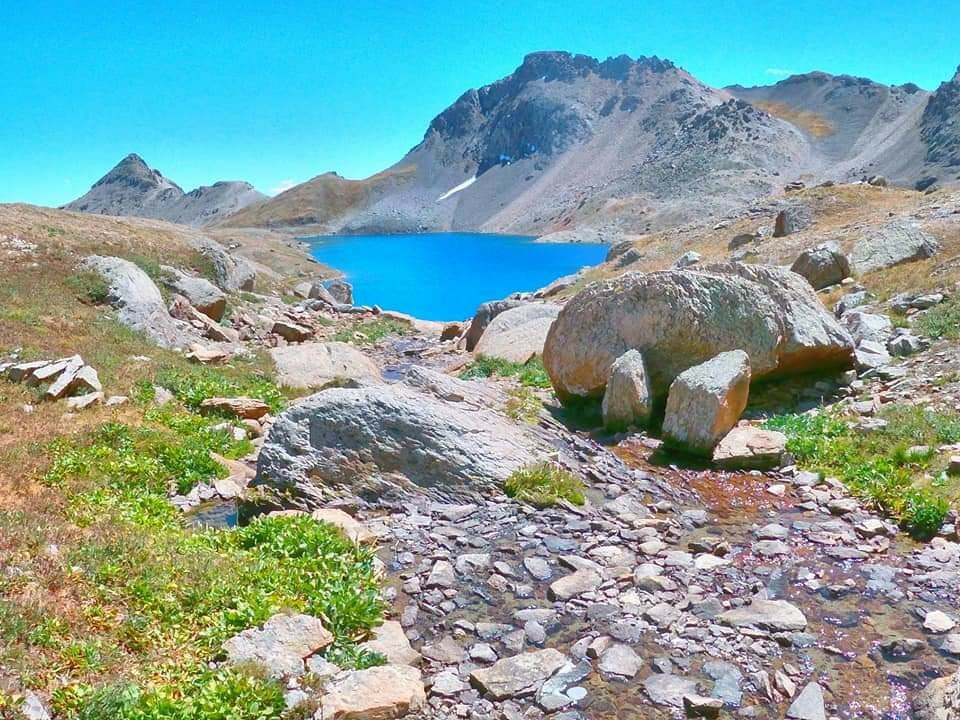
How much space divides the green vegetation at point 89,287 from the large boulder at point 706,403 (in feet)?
67.3

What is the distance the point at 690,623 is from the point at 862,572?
9.50ft

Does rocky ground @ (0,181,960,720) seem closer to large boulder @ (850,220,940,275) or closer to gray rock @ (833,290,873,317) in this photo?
gray rock @ (833,290,873,317)

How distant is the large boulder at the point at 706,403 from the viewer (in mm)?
13625

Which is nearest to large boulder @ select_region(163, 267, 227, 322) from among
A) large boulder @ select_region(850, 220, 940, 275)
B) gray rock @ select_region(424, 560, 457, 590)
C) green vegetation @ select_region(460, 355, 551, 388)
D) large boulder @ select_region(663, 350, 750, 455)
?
green vegetation @ select_region(460, 355, 551, 388)

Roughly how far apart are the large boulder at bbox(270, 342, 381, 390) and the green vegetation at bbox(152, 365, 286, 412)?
4.69 feet

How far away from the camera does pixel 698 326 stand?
15.8 metres

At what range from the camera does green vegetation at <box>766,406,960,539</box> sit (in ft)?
36.0

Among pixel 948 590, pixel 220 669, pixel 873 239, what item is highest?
pixel 873 239

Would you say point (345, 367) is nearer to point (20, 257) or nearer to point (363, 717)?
point (20, 257)

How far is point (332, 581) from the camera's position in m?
8.77

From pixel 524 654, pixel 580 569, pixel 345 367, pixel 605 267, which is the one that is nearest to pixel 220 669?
pixel 524 654

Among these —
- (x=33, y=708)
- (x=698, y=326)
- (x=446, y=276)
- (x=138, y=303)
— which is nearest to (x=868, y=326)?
(x=698, y=326)

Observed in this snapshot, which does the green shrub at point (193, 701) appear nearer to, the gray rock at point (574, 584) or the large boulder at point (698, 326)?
the gray rock at point (574, 584)

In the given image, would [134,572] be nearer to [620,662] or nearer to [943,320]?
[620,662]
